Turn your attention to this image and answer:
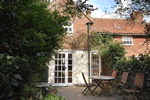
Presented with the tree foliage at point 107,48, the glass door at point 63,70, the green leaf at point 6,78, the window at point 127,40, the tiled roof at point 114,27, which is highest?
the tiled roof at point 114,27

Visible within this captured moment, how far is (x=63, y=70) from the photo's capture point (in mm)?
11164

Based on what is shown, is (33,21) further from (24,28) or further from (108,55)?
(108,55)

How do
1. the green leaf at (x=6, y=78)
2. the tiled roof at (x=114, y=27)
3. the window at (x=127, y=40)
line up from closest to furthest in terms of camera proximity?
the green leaf at (x=6, y=78), the window at (x=127, y=40), the tiled roof at (x=114, y=27)

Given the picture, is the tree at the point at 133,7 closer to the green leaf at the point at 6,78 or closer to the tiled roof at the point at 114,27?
the green leaf at the point at 6,78

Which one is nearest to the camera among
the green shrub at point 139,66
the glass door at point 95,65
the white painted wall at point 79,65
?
the green shrub at point 139,66

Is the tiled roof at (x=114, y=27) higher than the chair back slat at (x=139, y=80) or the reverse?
higher

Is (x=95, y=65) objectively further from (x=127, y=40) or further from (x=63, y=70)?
(x=127, y=40)

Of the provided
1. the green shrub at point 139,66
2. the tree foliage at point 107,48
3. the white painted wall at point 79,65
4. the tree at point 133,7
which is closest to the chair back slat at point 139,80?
the green shrub at point 139,66

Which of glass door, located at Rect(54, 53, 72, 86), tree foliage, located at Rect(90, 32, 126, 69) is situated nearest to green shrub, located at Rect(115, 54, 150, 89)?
tree foliage, located at Rect(90, 32, 126, 69)

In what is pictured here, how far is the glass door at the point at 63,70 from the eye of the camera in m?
11.1

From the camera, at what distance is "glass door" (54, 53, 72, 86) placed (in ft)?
36.3

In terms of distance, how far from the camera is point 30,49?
1.77 metres

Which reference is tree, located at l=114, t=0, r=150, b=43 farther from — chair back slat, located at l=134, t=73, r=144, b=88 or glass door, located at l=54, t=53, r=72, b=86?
glass door, located at l=54, t=53, r=72, b=86

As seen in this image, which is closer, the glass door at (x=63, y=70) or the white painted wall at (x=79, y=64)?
the glass door at (x=63, y=70)
